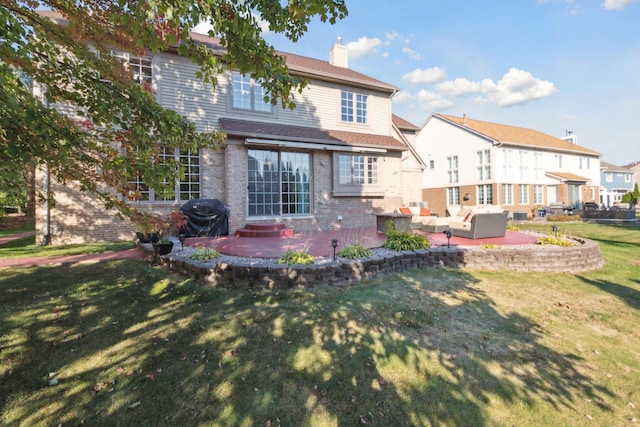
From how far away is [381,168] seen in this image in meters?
14.3

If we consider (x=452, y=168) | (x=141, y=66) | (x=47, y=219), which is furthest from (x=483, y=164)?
(x=47, y=219)

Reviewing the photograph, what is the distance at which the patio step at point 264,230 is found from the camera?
10.6 metres

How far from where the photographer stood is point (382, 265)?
20.6 feet

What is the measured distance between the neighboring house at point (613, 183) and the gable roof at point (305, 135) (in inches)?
1647

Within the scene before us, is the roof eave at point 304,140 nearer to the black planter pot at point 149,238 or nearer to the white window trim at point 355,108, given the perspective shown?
the white window trim at point 355,108

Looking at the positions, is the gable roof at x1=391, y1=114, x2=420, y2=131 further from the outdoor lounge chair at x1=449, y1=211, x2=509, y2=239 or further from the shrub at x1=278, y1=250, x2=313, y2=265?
the shrub at x1=278, y1=250, x2=313, y2=265

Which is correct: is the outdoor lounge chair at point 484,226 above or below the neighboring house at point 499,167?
below

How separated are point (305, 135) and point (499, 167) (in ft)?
67.7

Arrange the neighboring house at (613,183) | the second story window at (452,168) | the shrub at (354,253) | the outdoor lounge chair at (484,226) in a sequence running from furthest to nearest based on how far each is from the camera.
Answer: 1. the neighboring house at (613,183)
2. the second story window at (452,168)
3. the outdoor lounge chair at (484,226)
4. the shrub at (354,253)

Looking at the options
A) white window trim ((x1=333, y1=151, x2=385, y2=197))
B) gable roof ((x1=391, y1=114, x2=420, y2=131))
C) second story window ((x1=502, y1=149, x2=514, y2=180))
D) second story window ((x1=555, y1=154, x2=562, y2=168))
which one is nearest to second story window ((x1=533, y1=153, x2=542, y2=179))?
second story window ((x1=555, y1=154, x2=562, y2=168))

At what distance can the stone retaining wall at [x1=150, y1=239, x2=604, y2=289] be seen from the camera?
5445mm

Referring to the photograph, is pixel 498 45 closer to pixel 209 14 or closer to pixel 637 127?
pixel 209 14

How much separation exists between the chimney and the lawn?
1603cm

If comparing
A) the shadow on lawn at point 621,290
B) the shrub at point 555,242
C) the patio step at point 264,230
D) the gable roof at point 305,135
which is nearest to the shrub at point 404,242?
the shadow on lawn at point 621,290
